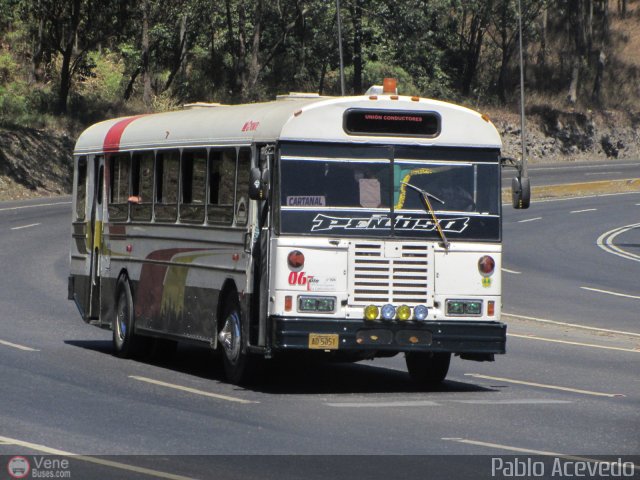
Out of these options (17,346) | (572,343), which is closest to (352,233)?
(17,346)

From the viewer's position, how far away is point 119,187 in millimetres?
18547

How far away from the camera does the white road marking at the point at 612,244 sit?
3838 centimetres

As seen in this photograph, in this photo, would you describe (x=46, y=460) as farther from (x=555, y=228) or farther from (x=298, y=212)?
(x=555, y=228)

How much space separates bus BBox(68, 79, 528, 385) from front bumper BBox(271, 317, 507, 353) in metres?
0.01

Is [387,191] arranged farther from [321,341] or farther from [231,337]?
[231,337]

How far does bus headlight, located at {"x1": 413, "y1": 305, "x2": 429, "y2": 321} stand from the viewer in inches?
560

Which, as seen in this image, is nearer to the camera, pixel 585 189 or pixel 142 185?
pixel 142 185

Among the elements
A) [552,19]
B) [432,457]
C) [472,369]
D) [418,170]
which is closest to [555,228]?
[472,369]

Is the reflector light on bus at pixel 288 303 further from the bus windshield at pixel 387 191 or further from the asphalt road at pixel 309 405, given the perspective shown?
the asphalt road at pixel 309 405

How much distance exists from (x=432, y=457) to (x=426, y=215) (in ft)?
15.7

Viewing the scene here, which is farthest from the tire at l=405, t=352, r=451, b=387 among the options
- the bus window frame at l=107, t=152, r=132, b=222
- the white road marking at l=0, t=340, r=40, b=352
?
the white road marking at l=0, t=340, r=40, b=352

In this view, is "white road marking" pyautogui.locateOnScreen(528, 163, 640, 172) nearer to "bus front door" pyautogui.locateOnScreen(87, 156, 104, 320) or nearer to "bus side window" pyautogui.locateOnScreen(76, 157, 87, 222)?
"bus side window" pyautogui.locateOnScreen(76, 157, 87, 222)

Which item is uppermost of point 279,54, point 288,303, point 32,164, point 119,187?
point 279,54

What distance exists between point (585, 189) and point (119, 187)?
4421cm
